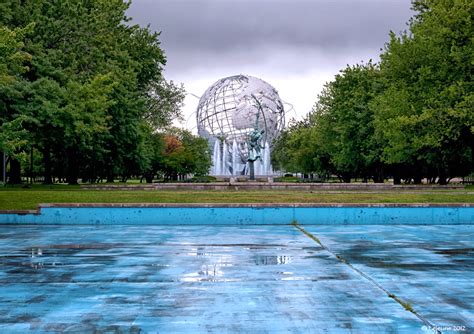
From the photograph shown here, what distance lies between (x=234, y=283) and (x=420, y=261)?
4.96 metres

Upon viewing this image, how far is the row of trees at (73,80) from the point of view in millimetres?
34438

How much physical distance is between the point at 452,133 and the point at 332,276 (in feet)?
90.9

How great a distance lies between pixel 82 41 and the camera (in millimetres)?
42156

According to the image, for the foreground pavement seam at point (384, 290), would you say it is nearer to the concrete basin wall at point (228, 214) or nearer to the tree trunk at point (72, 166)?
the concrete basin wall at point (228, 214)

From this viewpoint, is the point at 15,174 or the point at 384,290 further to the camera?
the point at 15,174

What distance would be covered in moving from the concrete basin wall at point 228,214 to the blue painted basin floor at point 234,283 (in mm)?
5307

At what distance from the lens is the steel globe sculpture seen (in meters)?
124

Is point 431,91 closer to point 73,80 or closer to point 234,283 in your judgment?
point 73,80

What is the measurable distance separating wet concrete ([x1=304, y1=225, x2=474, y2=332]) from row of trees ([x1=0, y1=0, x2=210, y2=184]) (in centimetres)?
1518

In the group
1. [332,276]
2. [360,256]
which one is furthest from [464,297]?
[360,256]

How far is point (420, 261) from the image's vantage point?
47.6 ft

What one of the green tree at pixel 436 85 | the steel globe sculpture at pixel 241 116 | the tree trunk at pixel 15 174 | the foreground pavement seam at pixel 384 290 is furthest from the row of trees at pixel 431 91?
the steel globe sculpture at pixel 241 116

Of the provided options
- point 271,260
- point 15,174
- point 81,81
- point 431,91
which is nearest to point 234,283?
point 271,260

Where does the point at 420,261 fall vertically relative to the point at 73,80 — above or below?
below
